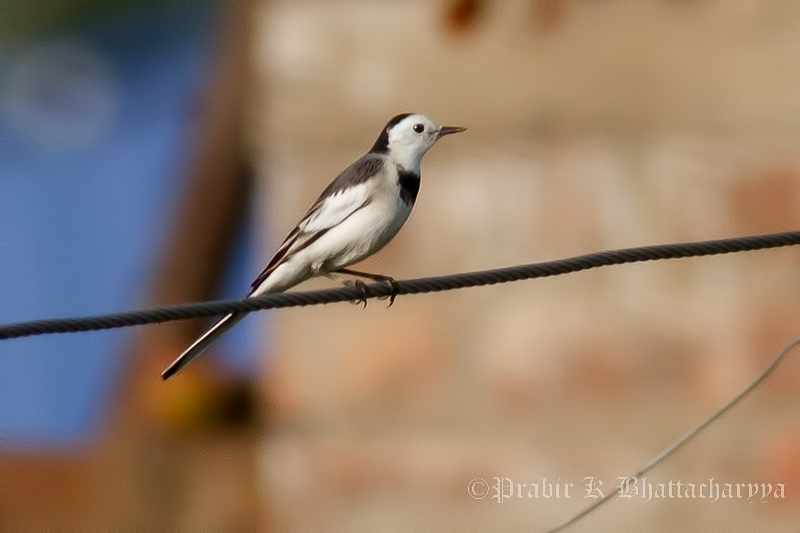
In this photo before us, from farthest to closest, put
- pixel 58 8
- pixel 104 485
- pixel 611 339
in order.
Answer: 1. pixel 58 8
2. pixel 611 339
3. pixel 104 485

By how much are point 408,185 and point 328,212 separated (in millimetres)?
401

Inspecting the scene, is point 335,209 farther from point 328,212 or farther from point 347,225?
point 347,225

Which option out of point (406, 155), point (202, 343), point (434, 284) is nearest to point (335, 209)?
point (406, 155)

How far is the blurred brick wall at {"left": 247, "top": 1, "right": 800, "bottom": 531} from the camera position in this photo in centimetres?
1036

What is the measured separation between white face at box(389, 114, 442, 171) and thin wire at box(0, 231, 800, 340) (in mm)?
2227

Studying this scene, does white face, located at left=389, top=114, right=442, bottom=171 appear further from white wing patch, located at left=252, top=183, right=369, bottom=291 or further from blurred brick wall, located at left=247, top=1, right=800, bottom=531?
blurred brick wall, located at left=247, top=1, right=800, bottom=531

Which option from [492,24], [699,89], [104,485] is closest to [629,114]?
[699,89]

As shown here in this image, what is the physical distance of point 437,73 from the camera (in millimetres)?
11430

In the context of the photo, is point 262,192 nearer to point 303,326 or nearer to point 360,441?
point 303,326

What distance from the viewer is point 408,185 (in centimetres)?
666

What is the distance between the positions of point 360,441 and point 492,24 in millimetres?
3459

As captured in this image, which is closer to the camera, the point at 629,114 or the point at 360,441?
the point at 629,114

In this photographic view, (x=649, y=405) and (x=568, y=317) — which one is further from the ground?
(x=568, y=317)

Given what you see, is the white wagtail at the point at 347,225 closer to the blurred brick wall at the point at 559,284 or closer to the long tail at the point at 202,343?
the long tail at the point at 202,343
